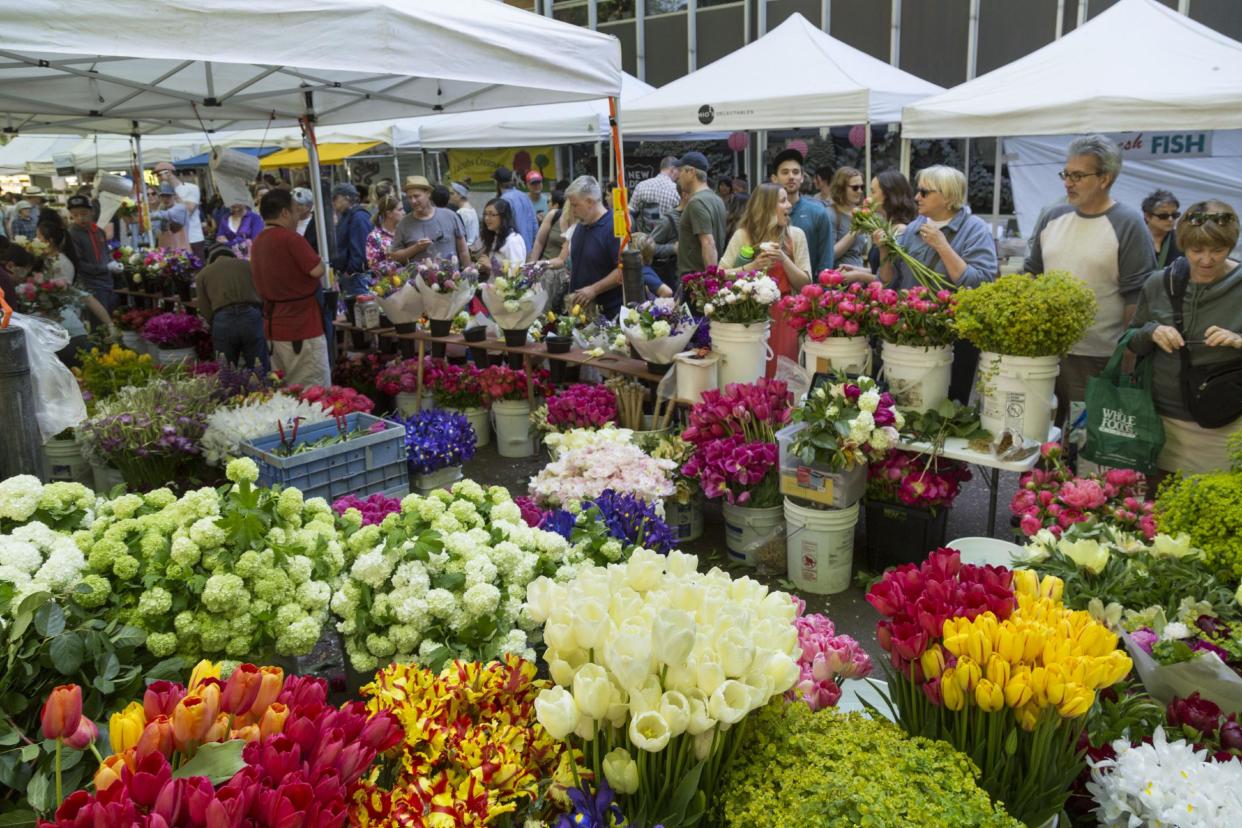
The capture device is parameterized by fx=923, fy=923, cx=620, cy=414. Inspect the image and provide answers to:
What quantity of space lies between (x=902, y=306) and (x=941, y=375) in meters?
0.36

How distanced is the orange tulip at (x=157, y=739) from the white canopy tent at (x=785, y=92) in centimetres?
666

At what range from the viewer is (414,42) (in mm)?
4051

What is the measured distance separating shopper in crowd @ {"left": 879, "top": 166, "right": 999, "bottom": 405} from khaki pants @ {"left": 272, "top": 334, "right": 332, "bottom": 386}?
3.49m

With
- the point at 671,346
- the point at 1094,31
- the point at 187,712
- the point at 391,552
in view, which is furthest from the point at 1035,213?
the point at 187,712

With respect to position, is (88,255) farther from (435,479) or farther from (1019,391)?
(1019,391)

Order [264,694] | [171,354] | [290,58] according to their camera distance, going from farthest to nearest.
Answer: [171,354], [290,58], [264,694]

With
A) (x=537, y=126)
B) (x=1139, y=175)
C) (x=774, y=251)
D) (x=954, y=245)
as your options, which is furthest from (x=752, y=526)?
(x=1139, y=175)

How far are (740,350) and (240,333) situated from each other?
3.35 meters

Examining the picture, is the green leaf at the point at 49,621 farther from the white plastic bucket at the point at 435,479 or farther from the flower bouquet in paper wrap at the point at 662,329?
the flower bouquet in paper wrap at the point at 662,329

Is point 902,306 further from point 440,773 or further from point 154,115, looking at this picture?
point 154,115

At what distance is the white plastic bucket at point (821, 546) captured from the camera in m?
3.92

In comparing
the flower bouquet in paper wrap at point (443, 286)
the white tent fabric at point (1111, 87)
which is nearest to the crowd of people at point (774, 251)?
the flower bouquet in paper wrap at point (443, 286)

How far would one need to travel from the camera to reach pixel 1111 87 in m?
5.19

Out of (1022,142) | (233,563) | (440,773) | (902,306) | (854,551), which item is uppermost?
(1022,142)
